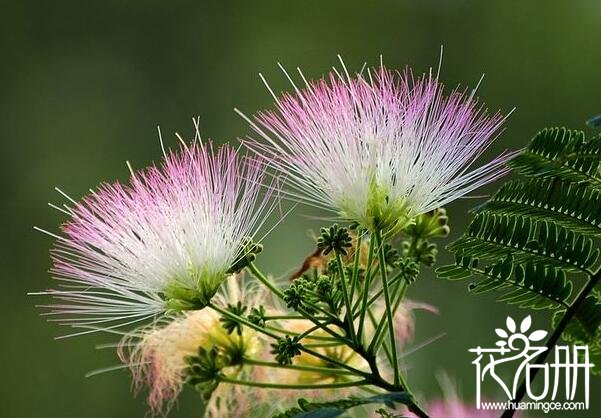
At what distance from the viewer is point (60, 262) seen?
0.75 meters

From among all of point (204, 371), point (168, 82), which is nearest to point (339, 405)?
point (204, 371)

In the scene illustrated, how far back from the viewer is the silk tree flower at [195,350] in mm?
884

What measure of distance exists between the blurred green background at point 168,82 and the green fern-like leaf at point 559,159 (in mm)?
2464

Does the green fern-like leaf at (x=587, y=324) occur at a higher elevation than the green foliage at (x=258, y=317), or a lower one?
higher

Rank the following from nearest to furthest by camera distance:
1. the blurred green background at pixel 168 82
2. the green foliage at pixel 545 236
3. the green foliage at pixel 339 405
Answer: the green foliage at pixel 339 405 → the green foliage at pixel 545 236 → the blurred green background at pixel 168 82

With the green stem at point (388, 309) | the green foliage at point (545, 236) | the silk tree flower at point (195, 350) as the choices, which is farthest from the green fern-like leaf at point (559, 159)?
the silk tree flower at point (195, 350)

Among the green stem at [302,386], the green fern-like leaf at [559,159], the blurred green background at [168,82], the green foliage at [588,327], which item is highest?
the blurred green background at [168,82]

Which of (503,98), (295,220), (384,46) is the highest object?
(384,46)

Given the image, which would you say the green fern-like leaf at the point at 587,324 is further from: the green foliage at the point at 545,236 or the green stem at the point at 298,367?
the green stem at the point at 298,367

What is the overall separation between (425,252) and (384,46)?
323 cm

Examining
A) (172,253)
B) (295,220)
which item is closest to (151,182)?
(172,253)

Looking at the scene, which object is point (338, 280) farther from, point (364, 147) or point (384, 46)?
point (384, 46)

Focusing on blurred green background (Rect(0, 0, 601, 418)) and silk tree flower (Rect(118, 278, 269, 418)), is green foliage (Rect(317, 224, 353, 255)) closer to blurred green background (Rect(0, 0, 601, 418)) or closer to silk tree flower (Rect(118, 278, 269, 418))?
silk tree flower (Rect(118, 278, 269, 418))

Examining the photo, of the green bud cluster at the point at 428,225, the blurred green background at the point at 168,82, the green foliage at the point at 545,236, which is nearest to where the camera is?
the green foliage at the point at 545,236
